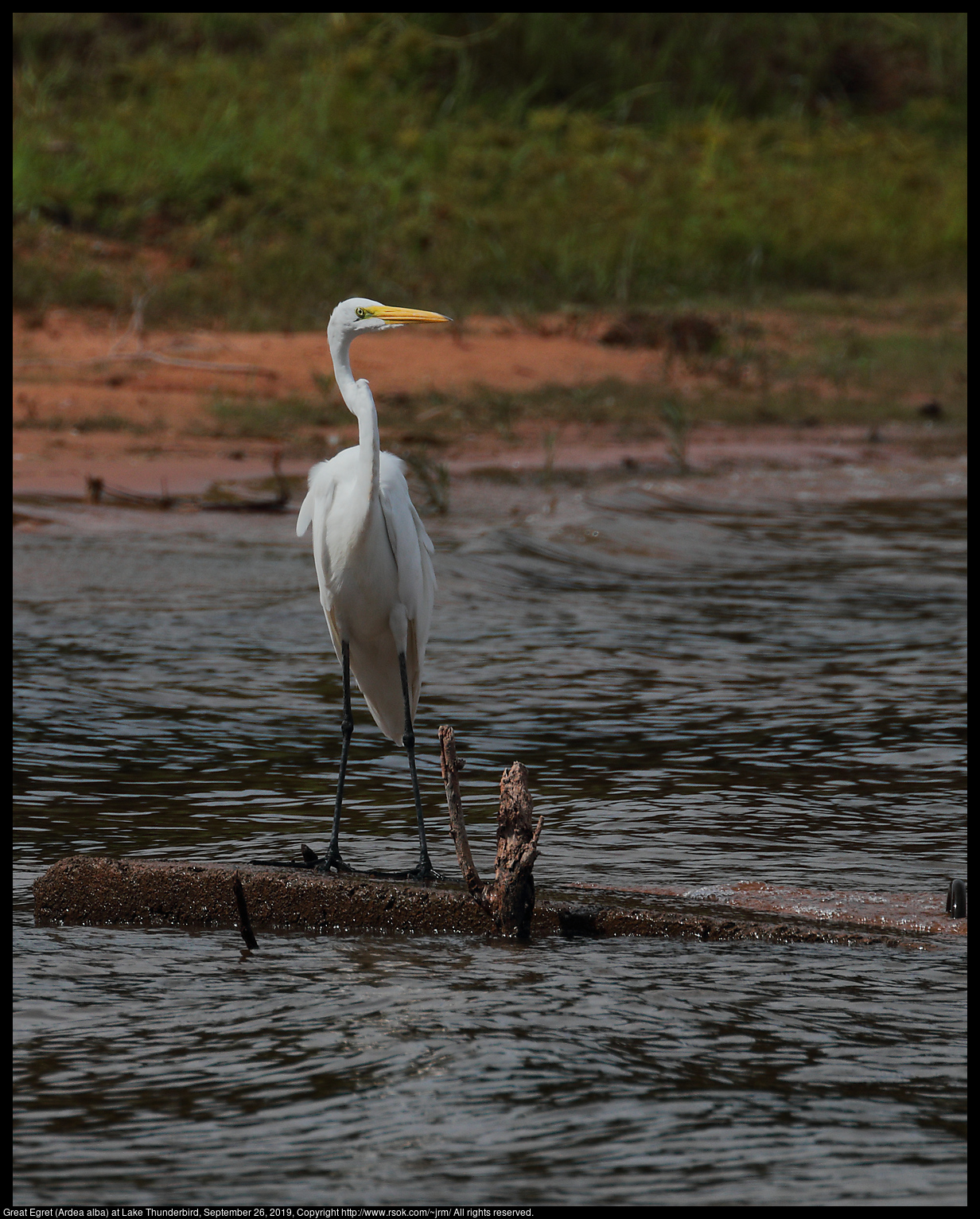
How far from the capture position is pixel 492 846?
4.71 meters

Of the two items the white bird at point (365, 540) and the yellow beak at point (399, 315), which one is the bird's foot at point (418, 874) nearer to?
the white bird at point (365, 540)

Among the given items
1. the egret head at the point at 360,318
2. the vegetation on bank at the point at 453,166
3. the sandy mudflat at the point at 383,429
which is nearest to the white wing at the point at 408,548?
the egret head at the point at 360,318

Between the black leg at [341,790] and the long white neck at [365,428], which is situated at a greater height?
the long white neck at [365,428]

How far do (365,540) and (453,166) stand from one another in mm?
12588

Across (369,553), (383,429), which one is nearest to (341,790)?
(369,553)

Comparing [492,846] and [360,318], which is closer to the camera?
[360,318]

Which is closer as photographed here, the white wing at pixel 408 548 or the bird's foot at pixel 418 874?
the bird's foot at pixel 418 874

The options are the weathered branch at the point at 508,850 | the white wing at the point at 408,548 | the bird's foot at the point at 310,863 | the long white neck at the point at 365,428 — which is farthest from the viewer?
the white wing at the point at 408,548

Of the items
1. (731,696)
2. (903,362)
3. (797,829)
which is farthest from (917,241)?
(797,829)

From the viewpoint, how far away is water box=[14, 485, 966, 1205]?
9.70 feet

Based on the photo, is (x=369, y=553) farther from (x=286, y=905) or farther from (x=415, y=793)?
(x=286, y=905)

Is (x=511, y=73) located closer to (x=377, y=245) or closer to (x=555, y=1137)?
(x=377, y=245)

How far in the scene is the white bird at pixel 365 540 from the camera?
4312 mm

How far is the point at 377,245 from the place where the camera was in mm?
14844
